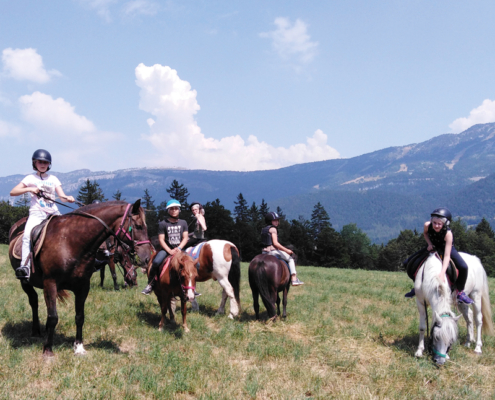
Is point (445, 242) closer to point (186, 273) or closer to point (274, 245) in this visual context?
point (274, 245)

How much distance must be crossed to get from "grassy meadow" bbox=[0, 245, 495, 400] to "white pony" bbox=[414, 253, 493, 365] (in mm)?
354

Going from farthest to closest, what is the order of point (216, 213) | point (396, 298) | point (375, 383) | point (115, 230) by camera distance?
point (216, 213) → point (396, 298) → point (115, 230) → point (375, 383)

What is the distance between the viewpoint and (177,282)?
27.0 ft

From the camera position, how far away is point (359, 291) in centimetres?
1572

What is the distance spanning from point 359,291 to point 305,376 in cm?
1065

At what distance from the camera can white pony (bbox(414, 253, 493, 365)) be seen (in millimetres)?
6496

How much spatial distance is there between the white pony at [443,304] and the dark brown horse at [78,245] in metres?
5.68

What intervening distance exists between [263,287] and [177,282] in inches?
93.1

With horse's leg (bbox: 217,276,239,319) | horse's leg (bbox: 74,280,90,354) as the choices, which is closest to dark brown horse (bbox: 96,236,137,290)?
horse's leg (bbox: 74,280,90,354)

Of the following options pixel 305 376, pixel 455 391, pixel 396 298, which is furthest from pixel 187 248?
pixel 396 298

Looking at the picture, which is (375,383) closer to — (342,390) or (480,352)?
(342,390)

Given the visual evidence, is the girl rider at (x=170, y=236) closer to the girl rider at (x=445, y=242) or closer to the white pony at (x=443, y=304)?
the white pony at (x=443, y=304)

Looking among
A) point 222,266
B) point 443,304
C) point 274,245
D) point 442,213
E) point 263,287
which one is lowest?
point 263,287

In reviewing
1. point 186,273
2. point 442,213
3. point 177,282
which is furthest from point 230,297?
point 442,213
